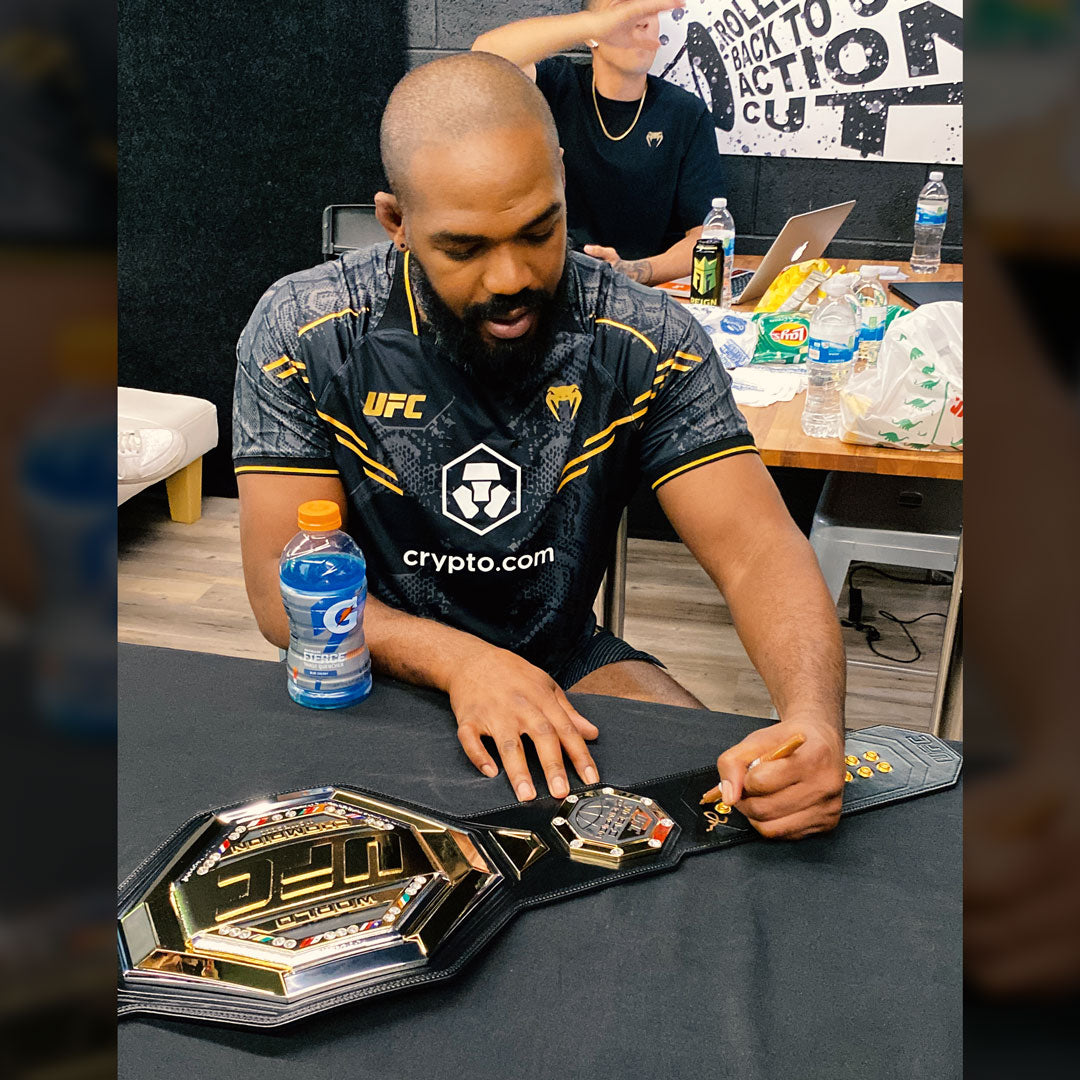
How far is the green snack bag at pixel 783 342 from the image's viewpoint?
7.36 ft

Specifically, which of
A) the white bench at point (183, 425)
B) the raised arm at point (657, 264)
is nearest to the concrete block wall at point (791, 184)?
the raised arm at point (657, 264)

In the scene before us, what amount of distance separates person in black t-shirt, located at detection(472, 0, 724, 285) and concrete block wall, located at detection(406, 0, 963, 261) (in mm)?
155

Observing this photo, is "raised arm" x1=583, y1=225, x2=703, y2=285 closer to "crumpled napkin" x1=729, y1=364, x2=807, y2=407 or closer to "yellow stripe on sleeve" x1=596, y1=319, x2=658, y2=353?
"crumpled napkin" x1=729, y1=364, x2=807, y2=407

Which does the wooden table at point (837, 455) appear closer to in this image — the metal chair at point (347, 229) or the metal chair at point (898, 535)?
the metal chair at point (898, 535)

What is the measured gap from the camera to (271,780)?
98 cm

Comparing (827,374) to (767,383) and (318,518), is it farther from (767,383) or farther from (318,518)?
(318,518)

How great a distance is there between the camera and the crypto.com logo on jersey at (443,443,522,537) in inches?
55.7

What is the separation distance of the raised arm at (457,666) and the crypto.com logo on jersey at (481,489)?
15 centimetres

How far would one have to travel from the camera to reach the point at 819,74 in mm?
3127

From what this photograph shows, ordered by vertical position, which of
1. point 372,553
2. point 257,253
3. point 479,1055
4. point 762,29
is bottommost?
point 479,1055
